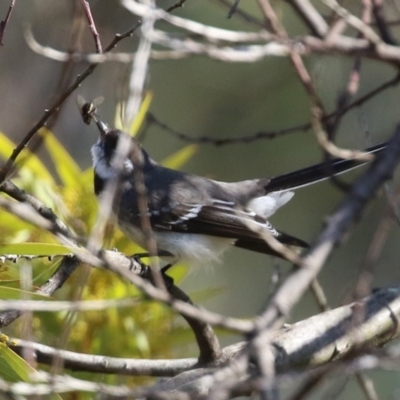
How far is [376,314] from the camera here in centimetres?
264

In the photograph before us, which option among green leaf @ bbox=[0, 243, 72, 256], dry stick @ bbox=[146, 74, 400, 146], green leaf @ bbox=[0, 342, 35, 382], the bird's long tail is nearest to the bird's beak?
dry stick @ bbox=[146, 74, 400, 146]

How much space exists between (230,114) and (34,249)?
160 inches

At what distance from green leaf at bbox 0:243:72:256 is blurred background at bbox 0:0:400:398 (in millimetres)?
2870

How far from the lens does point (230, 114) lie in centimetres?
628

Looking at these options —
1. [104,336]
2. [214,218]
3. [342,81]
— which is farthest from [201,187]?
[342,81]

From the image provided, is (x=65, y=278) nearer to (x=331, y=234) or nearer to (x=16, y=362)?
(x=16, y=362)

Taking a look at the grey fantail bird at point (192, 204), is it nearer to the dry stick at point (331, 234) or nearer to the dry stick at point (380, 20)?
the dry stick at point (380, 20)

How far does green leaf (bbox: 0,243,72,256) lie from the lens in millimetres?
2340

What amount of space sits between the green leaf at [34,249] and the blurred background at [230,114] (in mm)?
2870

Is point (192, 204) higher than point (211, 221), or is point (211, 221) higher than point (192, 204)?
point (192, 204)

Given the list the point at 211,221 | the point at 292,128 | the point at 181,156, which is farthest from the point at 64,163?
the point at 292,128

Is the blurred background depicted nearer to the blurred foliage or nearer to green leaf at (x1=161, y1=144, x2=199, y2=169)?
green leaf at (x1=161, y1=144, x2=199, y2=169)

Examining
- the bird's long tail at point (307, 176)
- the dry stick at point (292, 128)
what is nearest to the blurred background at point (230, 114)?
the bird's long tail at point (307, 176)

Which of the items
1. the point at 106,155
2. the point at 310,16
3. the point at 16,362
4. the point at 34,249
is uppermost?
the point at 106,155
